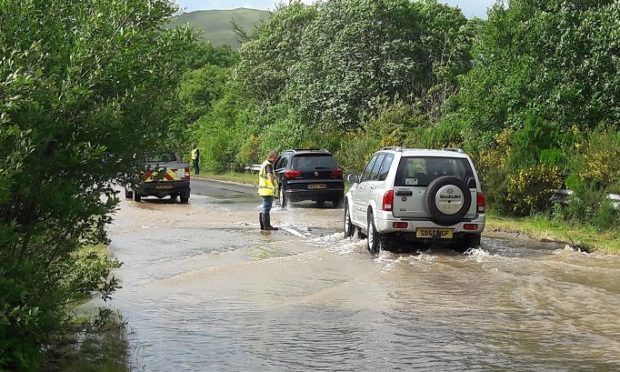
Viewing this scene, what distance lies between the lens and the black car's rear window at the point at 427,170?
1422 cm

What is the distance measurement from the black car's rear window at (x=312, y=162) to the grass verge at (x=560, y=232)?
6559 mm

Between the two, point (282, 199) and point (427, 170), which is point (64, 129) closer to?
point (427, 170)

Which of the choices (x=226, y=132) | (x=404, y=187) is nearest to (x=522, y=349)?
(x=404, y=187)

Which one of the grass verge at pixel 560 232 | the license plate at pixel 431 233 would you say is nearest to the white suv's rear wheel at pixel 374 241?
the license plate at pixel 431 233

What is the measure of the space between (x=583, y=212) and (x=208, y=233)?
7827 millimetres

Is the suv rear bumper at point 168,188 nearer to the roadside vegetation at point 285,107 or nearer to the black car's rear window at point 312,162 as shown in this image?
the black car's rear window at point 312,162

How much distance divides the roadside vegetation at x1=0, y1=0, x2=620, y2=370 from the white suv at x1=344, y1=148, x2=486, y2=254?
9.26 ft

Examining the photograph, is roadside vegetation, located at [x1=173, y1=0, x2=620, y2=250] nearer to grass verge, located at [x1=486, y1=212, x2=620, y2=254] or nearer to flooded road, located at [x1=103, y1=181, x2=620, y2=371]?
grass verge, located at [x1=486, y1=212, x2=620, y2=254]

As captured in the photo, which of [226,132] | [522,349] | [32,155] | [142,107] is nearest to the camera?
[32,155]

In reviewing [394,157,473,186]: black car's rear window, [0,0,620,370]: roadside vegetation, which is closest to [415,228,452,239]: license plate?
[394,157,473,186]: black car's rear window

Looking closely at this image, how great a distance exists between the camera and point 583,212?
17.5 m

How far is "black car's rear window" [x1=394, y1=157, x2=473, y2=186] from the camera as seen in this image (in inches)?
560

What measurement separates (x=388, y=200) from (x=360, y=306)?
4.28 m

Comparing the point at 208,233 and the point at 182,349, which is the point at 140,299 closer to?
the point at 182,349
